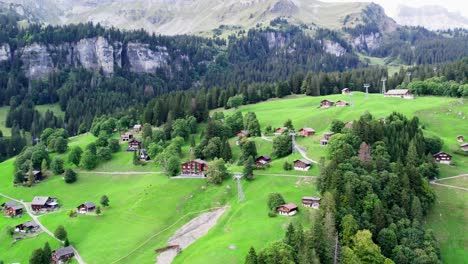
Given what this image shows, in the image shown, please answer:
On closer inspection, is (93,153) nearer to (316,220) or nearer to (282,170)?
(282,170)

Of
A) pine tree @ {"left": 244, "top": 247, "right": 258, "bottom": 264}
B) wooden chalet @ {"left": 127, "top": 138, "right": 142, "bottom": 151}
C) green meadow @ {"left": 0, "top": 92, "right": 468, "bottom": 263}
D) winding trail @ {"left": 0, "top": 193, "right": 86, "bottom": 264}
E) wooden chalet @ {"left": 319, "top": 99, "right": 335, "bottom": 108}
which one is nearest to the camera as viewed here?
pine tree @ {"left": 244, "top": 247, "right": 258, "bottom": 264}

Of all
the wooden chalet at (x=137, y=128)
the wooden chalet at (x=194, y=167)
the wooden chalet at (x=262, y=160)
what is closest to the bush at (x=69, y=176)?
the wooden chalet at (x=194, y=167)

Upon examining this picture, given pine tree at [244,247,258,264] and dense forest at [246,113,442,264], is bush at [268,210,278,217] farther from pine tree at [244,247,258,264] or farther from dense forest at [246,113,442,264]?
pine tree at [244,247,258,264]

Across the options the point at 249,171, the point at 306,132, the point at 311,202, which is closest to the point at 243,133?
the point at 306,132

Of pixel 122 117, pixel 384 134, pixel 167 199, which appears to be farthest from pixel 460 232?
pixel 122 117

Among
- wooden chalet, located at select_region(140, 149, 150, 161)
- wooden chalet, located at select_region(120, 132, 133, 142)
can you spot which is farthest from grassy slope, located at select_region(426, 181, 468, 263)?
wooden chalet, located at select_region(120, 132, 133, 142)

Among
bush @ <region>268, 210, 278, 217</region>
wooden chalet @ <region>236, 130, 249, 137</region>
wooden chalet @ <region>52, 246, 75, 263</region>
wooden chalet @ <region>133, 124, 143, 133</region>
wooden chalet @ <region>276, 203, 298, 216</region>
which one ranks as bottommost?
wooden chalet @ <region>52, 246, 75, 263</region>

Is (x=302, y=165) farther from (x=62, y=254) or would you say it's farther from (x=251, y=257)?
(x=62, y=254)
